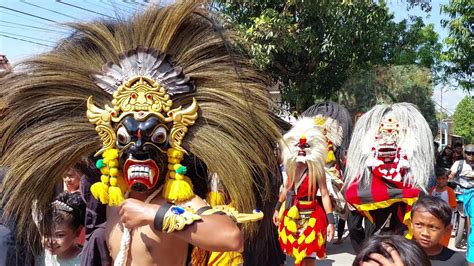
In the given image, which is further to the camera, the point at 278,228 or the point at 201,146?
the point at 278,228

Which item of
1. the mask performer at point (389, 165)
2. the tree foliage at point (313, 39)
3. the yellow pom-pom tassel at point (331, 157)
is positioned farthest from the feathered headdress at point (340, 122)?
the mask performer at point (389, 165)

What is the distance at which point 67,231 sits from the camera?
2857 millimetres

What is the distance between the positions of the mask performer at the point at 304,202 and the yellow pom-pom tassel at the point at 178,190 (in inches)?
110

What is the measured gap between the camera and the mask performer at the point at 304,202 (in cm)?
493

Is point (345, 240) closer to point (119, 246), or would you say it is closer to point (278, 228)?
point (278, 228)

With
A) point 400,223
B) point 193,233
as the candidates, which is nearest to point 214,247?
point 193,233

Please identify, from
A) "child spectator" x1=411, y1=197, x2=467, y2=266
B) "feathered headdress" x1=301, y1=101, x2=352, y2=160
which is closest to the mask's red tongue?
"child spectator" x1=411, y1=197, x2=467, y2=266

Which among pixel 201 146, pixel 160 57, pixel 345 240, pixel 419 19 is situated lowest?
pixel 345 240

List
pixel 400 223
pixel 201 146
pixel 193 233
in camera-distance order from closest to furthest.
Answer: pixel 193 233
pixel 201 146
pixel 400 223

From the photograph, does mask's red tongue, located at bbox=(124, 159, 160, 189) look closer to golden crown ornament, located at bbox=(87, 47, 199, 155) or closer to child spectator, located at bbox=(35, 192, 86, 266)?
golden crown ornament, located at bbox=(87, 47, 199, 155)

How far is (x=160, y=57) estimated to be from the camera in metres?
2.19

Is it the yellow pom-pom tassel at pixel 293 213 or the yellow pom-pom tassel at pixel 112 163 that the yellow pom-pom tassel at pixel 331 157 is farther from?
the yellow pom-pom tassel at pixel 112 163

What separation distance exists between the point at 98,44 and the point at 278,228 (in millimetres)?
3291

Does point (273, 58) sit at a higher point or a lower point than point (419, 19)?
lower
